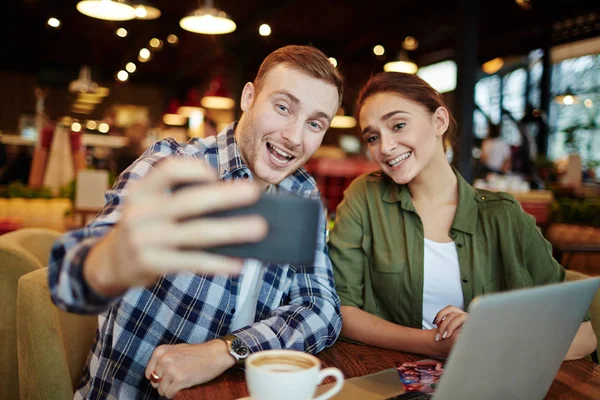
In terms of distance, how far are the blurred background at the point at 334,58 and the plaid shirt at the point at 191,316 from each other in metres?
1.71

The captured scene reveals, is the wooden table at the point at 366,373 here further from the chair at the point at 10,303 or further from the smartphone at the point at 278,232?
the chair at the point at 10,303

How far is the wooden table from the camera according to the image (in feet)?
3.60

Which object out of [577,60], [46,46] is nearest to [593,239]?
[577,60]

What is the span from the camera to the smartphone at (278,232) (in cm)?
63

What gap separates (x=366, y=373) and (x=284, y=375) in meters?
0.53

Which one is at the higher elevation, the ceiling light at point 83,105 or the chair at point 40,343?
the ceiling light at point 83,105

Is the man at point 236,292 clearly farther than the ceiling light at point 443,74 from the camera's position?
No

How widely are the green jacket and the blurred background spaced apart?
190 cm

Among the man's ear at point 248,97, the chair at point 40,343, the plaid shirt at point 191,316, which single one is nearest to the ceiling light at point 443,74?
the man's ear at point 248,97

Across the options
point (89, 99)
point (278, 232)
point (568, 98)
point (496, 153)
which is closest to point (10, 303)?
point (278, 232)

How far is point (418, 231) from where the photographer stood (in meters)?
1.80

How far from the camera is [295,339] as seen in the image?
1.34 m

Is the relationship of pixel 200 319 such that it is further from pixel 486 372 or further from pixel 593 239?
pixel 593 239

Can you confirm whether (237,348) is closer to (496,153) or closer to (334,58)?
(334,58)
